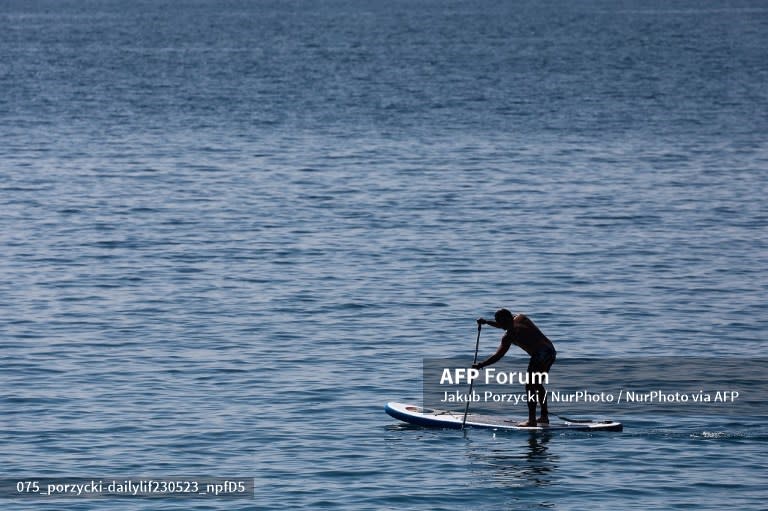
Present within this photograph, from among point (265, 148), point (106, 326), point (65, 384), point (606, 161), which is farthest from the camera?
point (265, 148)

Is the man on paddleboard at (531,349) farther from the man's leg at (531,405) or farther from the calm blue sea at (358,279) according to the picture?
the calm blue sea at (358,279)

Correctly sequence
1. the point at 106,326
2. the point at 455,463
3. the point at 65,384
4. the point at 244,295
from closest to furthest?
the point at 455,463
the point at 65,384
the point at 106,326
the point at 244,295

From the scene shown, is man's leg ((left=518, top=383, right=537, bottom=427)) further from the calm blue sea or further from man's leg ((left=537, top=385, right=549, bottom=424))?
the calm blue sea

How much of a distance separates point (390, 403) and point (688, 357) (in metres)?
9.32

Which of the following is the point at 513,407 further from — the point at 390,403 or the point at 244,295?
the point at 244,295

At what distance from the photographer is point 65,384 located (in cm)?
3653

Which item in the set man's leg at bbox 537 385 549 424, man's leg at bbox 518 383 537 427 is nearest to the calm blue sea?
man's leg at bbox 518 383 537 427

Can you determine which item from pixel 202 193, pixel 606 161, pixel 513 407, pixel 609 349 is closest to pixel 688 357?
pixel 609 349

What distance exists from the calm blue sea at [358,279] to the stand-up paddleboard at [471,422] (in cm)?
36

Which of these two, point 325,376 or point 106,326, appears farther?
point 106,326

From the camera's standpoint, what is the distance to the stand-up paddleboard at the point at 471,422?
32.7m

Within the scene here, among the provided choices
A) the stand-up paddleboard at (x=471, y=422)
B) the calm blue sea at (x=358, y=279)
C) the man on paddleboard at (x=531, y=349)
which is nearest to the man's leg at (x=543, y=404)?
the man on paddleboard at (x=531, y=349)

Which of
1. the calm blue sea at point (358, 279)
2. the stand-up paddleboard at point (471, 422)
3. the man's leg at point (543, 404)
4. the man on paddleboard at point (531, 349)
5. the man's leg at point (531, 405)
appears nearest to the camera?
Result: the calm blue sea at point (358, 279)

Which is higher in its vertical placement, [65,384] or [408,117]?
[408,117]
